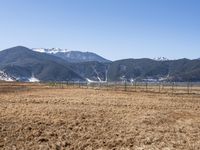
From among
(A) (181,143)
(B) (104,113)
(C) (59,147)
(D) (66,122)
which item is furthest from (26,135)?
(B) (104,113)

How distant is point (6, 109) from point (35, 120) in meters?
Result: 6.79

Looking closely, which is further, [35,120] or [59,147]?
[35,120]

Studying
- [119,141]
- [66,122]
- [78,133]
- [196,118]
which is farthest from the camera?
[196,118]

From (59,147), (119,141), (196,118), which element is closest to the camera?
(59,147)

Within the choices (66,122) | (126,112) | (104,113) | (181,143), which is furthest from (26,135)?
(126,112)

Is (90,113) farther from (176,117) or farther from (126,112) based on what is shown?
(176,117)

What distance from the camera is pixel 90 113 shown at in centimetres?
3027

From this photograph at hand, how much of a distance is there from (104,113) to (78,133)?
28.2 feet

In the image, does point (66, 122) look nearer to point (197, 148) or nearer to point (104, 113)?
point (104, 113)

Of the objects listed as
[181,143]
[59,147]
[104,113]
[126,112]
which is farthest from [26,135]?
[126,112]

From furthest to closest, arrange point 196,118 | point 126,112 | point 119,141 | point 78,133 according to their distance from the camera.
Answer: point 126,112, point 196,118, point 78,133, point 119,141

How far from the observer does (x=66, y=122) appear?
83.0ft

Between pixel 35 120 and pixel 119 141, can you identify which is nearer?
pixel 119 141

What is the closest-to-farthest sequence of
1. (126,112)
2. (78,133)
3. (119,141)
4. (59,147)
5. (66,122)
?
(59,147) → (119,141) → (78,133) → (66,122) → (126,112)
